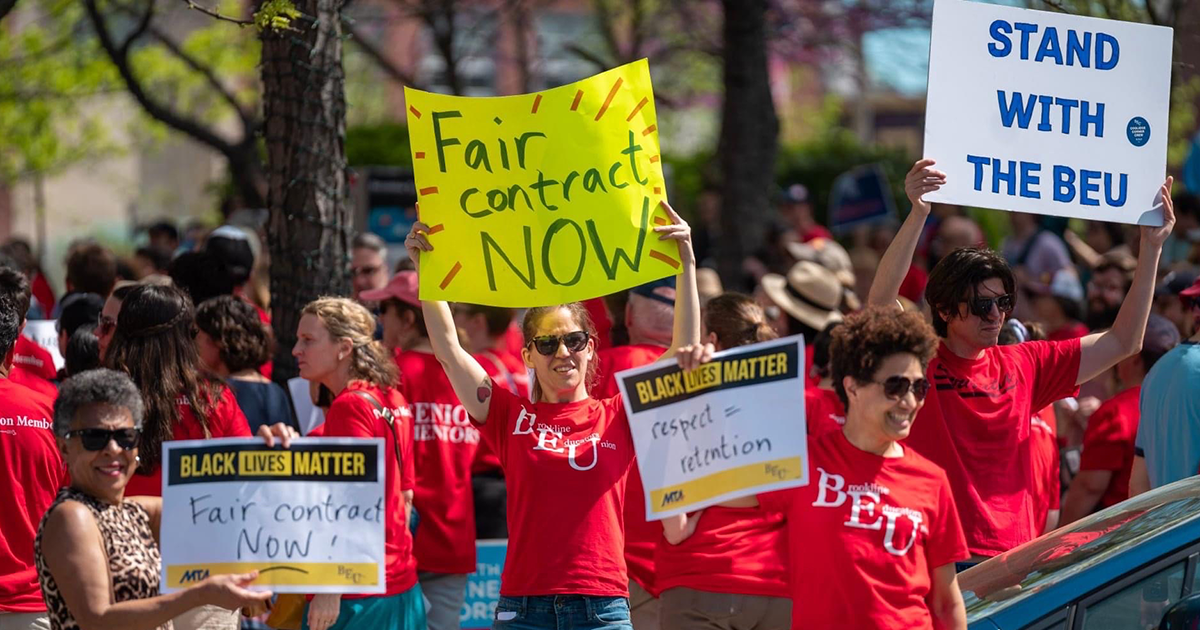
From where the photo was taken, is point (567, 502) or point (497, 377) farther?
point (497, 377)

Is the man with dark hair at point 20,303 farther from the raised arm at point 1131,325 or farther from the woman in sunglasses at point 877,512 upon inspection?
the raised arm at point 1131,325

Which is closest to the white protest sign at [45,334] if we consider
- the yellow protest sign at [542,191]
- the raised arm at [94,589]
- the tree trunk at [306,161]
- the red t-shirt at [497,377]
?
the tree trunk at [306,161]

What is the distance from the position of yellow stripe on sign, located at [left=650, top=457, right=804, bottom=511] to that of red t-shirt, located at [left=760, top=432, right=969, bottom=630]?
0.33ft

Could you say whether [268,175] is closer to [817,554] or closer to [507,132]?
[507,132]

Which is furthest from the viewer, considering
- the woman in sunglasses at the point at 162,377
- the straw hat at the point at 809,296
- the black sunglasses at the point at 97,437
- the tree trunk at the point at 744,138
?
the tree trunk at the point at 744,138

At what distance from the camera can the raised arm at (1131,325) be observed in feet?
17.4

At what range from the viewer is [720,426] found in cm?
411

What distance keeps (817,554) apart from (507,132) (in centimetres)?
188

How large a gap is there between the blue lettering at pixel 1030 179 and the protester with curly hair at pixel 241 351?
10.0 feet

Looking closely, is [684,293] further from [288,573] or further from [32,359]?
[32,359]

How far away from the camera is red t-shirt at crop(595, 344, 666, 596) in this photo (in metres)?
5.41

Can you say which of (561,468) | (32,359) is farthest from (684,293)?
(32,359)

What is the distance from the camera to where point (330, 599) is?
191 inches

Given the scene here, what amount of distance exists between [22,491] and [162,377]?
0.59 m
